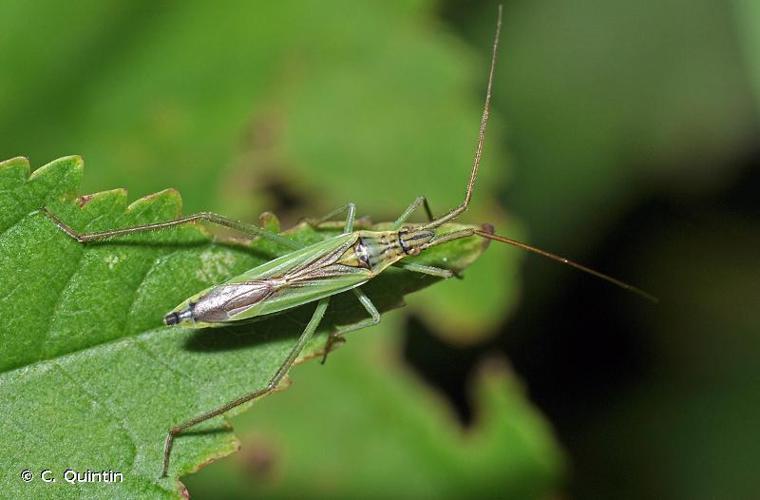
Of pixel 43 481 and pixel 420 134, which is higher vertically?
pixel 420 134

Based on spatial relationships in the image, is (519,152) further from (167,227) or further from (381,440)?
(167,227)

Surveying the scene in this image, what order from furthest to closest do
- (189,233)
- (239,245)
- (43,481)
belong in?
(239,245) → (189,233) → (43,481)

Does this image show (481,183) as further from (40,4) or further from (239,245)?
(40,4)

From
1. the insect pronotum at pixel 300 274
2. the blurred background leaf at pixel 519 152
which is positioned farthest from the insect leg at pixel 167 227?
the blurred background leaf at pixel 519 152

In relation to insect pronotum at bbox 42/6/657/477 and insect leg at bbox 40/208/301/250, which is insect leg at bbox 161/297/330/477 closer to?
insect pronotum at bbox 42/6/657/477

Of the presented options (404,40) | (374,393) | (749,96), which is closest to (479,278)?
(374,393)

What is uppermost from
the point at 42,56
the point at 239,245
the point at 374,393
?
the point at 42,56

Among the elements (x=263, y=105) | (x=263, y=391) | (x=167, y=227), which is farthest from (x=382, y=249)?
(x=263, y=105)
